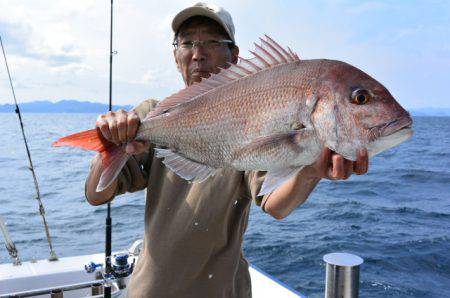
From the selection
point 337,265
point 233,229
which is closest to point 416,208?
point 337,265

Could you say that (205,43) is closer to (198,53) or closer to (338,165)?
(198,53)

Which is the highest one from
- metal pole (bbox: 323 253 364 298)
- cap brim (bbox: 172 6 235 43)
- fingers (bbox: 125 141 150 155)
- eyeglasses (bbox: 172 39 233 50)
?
cap brim (bbox: 172 6 235 43)

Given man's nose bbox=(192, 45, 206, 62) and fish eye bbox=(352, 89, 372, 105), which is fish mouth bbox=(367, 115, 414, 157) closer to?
fish eye bbox=(352, 89, 372, 105)

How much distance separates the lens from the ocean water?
7.77m

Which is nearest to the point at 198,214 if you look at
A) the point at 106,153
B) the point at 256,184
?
the point at 256,184

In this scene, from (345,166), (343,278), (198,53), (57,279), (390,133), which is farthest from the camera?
(57,279)

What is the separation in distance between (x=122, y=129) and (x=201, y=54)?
0.74 meters

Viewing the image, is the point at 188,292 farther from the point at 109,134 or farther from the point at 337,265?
the point at 337,265

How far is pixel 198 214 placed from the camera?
2.41m

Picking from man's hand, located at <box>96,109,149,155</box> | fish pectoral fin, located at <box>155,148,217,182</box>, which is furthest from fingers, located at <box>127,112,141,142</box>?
fish pectoral fin, located at <box>155,148,217,182</box>

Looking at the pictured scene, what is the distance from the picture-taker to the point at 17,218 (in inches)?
492

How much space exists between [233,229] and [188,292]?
1.39 feet

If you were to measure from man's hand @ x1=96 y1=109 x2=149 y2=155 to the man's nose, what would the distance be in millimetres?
622

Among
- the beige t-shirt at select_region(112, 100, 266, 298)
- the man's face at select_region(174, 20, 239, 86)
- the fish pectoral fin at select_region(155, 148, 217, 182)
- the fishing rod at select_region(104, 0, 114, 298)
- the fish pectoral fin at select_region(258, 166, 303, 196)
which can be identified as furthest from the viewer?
the fishing rod at select_region(104, 0, 114, 298)
